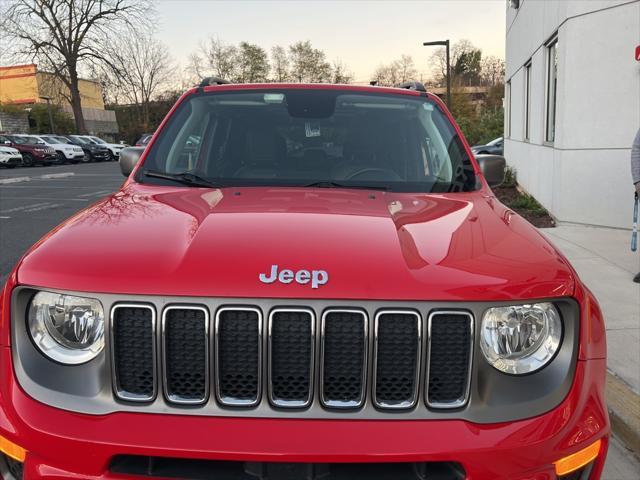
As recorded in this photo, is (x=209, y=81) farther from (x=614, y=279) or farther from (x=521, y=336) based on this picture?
(x=614, y=279)

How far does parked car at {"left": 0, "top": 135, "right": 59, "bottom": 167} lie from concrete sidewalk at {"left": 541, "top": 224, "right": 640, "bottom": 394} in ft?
97.7

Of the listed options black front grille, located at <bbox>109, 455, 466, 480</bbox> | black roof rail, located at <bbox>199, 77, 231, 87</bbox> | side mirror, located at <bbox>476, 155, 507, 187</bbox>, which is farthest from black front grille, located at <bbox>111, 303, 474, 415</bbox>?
black roof rail, located at <bbox>199, 77, 231, 87</bbox>

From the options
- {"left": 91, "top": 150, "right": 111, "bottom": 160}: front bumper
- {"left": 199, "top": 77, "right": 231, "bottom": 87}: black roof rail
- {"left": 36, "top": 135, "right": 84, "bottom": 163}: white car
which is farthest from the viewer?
{"left": 91, "top": 150, "right": 111, "bottom": 160}: front bumper

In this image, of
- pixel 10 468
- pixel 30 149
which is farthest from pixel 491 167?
pixel 30 149

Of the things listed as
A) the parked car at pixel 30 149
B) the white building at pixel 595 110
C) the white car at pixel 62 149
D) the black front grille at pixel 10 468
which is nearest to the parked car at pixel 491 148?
the white building at pixel 595 110

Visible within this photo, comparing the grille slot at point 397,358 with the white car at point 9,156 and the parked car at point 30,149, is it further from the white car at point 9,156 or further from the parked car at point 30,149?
the parked car at point 30,149

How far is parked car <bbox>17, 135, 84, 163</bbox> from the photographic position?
33906mm

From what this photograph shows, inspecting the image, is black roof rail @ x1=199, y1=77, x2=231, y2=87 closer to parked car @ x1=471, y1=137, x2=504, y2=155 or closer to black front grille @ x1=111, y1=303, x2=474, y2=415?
black front grille @ x1=111, y1=303, x2=474, y2=415

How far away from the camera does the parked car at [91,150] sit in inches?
1460

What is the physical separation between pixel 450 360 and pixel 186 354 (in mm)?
775

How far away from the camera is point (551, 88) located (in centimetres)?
1090

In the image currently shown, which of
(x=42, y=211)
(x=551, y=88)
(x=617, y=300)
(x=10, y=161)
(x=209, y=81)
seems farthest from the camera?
(x=10, y=161)

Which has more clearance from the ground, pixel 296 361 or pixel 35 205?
pixel 296 361

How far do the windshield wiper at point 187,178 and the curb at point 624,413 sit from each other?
2.60 m
